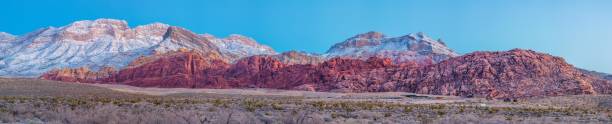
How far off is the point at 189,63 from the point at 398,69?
42.0 metres

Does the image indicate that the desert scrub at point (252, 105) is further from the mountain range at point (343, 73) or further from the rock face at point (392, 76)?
the mountain range at point (343, 73)

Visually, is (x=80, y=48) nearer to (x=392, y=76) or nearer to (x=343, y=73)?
(x=343, y=73)

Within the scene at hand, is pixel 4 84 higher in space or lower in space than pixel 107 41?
lower

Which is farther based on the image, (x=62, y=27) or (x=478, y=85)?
(x=62, y=27)

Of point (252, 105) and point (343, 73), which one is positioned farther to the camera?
point (343, 73)

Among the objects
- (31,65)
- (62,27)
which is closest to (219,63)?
(31,65)

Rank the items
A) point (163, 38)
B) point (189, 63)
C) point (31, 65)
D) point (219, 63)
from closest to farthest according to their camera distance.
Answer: point (189, 63)
point (219, 63)
point (31, 65)
point (163, 38)

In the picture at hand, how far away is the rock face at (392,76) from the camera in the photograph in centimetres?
8762

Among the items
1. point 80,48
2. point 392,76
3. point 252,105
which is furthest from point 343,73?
point 80,48

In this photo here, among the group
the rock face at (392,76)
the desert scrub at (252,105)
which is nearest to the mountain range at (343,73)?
the rock face at (392,76)

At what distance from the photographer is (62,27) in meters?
200

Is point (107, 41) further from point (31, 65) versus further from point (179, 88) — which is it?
point (179, 88)

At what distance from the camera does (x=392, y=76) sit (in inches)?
4109

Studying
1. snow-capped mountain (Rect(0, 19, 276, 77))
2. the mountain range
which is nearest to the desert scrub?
the mountain range
